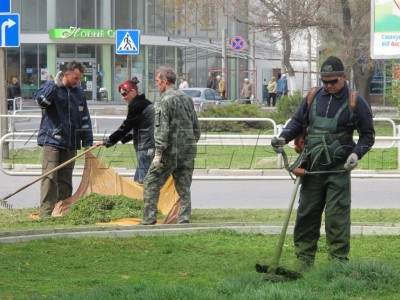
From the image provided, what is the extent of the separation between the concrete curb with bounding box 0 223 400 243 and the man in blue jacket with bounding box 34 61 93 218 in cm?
189

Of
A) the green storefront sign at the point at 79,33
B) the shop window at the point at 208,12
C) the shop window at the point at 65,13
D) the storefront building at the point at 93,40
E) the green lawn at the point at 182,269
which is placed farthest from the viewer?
the shop window at the point at 65,13

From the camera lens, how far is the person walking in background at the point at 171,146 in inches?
430

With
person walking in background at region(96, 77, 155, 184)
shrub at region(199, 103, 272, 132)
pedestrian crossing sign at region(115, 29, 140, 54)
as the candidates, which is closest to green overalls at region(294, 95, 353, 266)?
person walking in background at region(96, 77, 155, 184)

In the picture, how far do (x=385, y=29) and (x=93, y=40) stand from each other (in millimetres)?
44499

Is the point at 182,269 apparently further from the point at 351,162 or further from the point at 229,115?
the point at 229,115

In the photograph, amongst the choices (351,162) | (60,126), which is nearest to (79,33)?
(60,126)

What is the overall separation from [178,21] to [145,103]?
1814 inches

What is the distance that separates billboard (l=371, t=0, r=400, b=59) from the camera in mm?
16406

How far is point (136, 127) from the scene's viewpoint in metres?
12.1

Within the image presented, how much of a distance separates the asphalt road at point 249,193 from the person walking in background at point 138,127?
1.86 meters

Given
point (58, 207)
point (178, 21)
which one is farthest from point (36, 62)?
point (58, 207)

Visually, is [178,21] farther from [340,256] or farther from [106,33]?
[340,256]

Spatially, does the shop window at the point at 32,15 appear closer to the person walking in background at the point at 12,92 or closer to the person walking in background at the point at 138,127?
the person walking in background at the point at 12,92

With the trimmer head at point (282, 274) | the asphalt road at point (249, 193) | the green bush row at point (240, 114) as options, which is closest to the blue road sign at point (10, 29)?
the asphalt road at point (249, 193)
